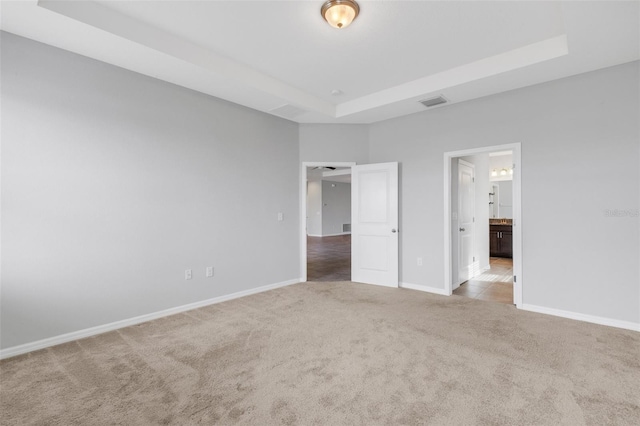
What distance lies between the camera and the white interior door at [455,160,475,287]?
498 cm

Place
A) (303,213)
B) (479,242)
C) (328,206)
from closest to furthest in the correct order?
(303,213), (479,242), (328,206)

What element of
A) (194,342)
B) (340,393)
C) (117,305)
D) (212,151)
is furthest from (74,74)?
(340,393)

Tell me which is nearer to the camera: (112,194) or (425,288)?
(112,194)

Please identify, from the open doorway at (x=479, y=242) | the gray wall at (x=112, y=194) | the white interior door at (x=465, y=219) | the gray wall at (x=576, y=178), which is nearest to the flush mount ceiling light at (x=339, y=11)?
the gray wall at (x=112, y=194)

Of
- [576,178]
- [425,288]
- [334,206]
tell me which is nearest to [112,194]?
[425,288]

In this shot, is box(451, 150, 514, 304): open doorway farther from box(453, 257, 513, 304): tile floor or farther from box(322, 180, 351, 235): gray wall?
Answer: box(322, 180, 351, 235): gray wall

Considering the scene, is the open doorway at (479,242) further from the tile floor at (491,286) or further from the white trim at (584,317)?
the white trim at (584,317)

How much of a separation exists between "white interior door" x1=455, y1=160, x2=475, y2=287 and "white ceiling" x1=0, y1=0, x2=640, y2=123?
1507 millimetres

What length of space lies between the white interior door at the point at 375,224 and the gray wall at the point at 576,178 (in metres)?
1.23

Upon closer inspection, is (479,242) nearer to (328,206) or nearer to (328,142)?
A: (328,142)

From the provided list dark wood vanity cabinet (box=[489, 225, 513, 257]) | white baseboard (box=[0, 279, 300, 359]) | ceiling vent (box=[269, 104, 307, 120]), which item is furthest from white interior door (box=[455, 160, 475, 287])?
white baseboard (box=[0, 279, 300, 359])

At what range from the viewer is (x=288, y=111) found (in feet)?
15.0

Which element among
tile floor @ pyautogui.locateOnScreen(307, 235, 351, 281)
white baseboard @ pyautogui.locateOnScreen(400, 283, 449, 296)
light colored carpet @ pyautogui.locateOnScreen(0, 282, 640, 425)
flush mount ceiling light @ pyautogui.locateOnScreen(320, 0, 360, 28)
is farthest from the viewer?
tile floor @ pyautogui.locateOnScreen(307, 235, 351, 281)

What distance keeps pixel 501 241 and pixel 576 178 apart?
455 cm
